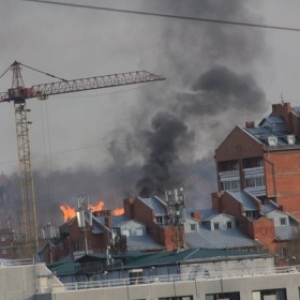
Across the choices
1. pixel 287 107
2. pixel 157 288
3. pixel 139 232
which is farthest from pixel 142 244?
pixel 157 288

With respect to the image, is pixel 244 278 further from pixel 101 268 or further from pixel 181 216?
pixel 181 216

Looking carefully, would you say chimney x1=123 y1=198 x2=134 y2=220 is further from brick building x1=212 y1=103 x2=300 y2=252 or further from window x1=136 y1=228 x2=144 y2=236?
brick building x1=212 y1=103 x2=300 y2=252

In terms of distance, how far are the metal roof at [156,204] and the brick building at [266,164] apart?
4837mm

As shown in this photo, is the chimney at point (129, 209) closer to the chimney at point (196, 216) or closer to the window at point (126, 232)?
the window at point (126, 232)

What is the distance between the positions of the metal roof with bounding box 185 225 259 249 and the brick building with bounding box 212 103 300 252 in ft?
16.5

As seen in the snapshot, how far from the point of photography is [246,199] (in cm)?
13950

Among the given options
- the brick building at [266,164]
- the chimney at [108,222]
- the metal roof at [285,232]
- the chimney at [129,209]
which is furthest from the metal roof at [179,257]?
the brick building at [266,164]

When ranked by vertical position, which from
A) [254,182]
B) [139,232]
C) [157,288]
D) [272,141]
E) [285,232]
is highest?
[272,141]

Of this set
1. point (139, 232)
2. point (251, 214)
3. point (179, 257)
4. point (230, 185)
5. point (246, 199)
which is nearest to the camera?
point (179, 257)

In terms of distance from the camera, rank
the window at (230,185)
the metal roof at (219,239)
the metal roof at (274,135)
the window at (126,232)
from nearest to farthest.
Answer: the metal roof at (219,239), the window at (126,232), the metal roof at (274,135), the window at (230,185)

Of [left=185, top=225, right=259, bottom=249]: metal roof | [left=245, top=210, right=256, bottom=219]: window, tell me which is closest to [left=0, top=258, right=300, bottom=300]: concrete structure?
[left=185, top=225, right=259, bottom=249]: metal roof

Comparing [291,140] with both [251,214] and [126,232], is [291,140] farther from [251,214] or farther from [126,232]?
[126,232]

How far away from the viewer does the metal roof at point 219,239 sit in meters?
131

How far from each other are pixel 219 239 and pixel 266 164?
18.7 m
